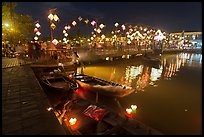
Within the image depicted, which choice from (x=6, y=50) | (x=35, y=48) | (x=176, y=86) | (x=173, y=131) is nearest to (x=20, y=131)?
(x=173, y=131)

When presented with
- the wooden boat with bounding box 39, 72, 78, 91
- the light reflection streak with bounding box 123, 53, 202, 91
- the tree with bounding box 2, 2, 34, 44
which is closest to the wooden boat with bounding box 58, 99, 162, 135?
the wooden boat with bounding box 39, 72, 78, 91

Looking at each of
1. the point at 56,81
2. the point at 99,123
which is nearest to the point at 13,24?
the point at 56,81

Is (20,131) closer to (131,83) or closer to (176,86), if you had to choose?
(131,83)

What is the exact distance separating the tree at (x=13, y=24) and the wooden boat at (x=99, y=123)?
1801 centimetres

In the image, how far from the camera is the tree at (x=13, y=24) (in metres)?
22.8

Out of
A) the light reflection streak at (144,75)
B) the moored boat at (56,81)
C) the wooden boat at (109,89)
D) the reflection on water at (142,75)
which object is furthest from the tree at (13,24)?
the light reflection streak at (144,75)

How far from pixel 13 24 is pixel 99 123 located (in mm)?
21536

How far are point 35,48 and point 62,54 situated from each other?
386 cm

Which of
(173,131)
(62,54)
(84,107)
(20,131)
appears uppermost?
(62,54)

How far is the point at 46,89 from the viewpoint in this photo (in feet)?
50.9

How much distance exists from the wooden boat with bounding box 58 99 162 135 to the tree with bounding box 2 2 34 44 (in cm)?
1801

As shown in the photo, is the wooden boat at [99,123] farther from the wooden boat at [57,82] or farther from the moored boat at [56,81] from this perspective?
the moored boat at [56,81]

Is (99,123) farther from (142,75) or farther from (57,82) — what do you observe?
(142,75)

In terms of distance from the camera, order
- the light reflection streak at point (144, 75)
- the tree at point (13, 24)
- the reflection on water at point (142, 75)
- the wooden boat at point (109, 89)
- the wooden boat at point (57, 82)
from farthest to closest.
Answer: the light reflection streak at point (144, 75) → the reflection on water at point (142, 75) → the tree at point (13, 24) → the wooden boat at point (57, 82) → the wooden boat at point (109, 89)
